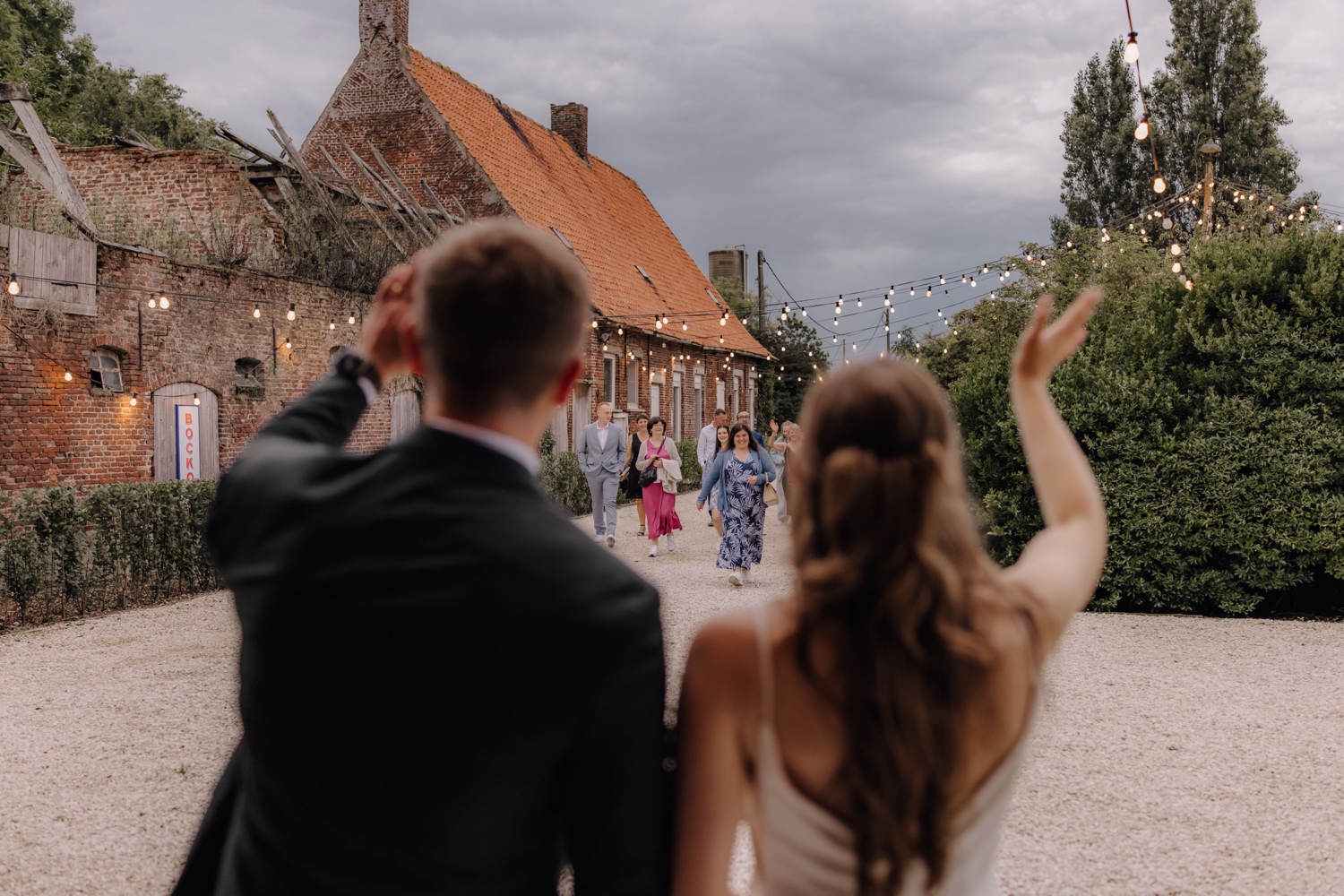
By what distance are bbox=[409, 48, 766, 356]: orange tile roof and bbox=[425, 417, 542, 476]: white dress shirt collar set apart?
883 inches

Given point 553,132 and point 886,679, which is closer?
point 886,679

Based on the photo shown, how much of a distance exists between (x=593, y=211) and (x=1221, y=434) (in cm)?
2308

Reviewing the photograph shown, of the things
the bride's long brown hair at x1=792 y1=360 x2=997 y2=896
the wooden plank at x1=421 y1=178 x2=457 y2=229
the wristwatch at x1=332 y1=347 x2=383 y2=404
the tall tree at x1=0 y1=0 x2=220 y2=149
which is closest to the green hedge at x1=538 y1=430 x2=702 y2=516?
the wooden plank at x1=421 y1=178 x2=457 y2=229

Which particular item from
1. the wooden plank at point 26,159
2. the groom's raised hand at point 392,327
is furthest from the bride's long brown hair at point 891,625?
the wooden plank at point 26,159

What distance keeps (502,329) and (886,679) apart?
0.69 metres

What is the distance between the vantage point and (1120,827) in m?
4.52

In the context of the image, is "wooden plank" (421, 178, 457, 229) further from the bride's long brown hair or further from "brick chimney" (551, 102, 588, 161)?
the bride's long brown hair

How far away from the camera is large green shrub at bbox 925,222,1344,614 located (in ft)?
30.1


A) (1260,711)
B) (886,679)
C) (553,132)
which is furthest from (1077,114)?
(886,679)

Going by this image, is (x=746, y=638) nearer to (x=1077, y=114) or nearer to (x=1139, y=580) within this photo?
(x=1139, y=580)

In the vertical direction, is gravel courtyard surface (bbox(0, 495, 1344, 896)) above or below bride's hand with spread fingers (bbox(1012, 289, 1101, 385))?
below

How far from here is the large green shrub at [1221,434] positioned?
361 inches

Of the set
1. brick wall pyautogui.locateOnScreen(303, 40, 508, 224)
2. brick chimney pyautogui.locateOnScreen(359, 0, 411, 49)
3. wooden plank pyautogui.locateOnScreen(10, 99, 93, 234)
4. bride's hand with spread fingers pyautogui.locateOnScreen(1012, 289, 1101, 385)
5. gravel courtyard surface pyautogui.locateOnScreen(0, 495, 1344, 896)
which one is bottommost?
gravel courtyard surface pyautogui.locateOnScreen(0, 495, 1344, 896)

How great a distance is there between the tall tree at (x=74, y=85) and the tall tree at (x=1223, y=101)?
1398 inches
